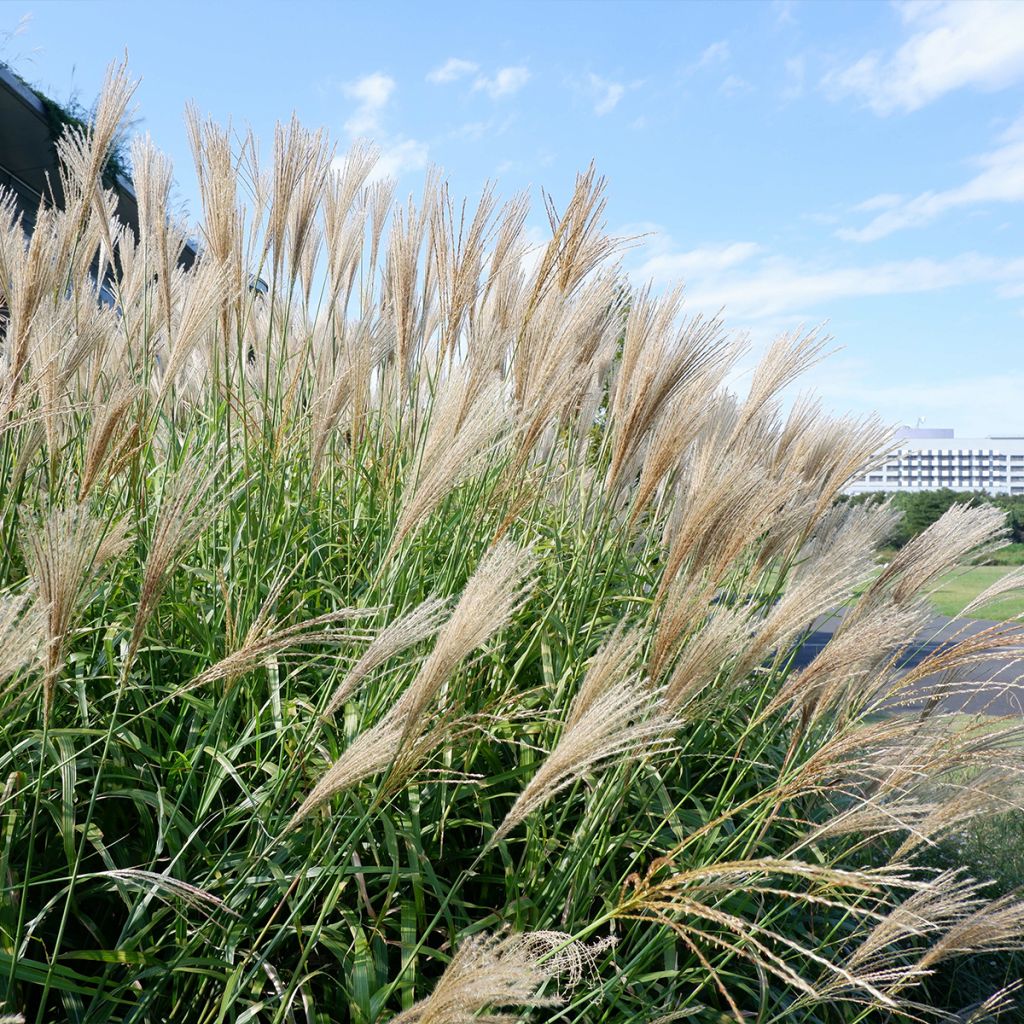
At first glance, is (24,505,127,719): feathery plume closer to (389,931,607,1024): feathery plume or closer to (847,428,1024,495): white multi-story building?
(389,931,607,1024): feathery plume

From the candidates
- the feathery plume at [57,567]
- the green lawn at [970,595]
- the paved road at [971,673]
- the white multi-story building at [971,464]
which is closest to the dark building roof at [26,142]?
the paved road at [971,673]

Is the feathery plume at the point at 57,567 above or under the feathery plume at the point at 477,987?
above

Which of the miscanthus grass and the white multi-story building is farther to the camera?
the white multi-story building

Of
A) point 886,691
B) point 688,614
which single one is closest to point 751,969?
point 886,691

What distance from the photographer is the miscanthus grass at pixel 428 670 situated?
51.3 inches

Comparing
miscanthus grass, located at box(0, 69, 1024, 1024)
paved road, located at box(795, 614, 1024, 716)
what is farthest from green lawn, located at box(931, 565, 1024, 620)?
miscanthus grass, located at box(0, 69, 1024, 1024)

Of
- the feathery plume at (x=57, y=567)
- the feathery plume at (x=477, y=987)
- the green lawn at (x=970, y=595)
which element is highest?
the feathery plume at (x=57, y=567)

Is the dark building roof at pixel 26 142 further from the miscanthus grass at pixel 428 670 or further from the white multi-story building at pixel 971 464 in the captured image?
the white multi-story building at pixel 971 464

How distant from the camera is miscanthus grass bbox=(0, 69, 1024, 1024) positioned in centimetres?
130

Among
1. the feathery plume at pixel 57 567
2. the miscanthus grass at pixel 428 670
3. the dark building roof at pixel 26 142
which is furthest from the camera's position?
the dark building roof at pixel 26 142

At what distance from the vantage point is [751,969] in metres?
2.08

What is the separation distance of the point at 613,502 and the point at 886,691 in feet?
2.74

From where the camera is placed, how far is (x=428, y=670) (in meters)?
1.11

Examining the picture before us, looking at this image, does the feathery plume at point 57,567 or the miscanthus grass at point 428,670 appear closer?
the feathery plume at point 57,567
